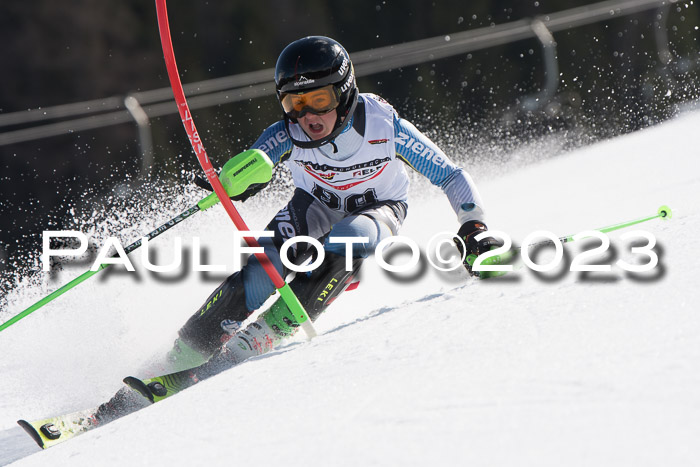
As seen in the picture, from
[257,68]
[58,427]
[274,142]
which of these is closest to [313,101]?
[274,142]

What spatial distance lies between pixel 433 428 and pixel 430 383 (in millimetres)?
251

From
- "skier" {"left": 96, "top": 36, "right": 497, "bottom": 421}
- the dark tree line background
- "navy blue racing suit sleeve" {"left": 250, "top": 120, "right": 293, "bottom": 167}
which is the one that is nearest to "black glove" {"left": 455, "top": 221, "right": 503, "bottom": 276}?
"skier" {"left": 96, "top": 36, "right": 497, "bottom": 421}

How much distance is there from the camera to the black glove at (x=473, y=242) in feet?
10.3

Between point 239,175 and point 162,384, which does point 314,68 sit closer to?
point 239,175

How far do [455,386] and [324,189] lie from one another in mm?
1927

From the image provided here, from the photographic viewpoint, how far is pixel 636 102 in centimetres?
1045

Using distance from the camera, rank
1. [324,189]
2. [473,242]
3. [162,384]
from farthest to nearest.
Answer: [324,189] < [473,242] < [162,384]

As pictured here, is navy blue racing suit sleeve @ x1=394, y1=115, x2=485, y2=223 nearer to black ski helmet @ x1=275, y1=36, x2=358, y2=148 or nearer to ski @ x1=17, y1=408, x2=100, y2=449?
black ski helmet @ x1=275, y1=36, x2=358, y2=148

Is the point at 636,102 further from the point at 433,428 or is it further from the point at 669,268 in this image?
the point at 433,428

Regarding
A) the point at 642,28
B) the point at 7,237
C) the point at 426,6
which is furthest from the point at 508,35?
the point at 7,237

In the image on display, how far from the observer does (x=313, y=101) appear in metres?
3.32

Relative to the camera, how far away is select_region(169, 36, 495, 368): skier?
126 inches

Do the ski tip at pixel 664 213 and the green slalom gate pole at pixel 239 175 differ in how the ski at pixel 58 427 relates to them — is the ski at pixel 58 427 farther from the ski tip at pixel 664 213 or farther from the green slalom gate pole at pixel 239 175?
the ski tip at pixel 664 213

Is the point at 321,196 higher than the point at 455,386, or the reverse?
the point at 321,196
